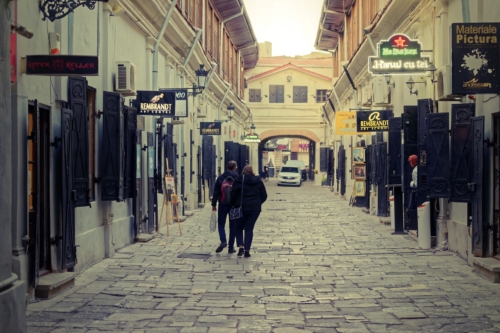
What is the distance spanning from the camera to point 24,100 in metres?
8.11

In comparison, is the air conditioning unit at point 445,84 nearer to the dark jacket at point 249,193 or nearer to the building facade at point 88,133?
the dark jacket at point 249,193

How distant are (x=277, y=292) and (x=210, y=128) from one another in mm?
16491

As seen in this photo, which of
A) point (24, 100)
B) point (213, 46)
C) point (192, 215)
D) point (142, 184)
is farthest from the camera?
point (213, 46)

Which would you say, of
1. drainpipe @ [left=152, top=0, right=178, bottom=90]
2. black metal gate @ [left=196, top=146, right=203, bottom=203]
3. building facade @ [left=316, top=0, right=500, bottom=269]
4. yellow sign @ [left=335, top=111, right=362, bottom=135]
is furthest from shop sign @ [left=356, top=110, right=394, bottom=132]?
black metal gate @ [left=196, top=146, right=203, bottom=203]

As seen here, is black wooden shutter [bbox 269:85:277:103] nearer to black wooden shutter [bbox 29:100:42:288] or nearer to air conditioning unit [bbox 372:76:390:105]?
air conditioning unit [bbox 372:76:390:105]

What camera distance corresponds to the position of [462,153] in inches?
429

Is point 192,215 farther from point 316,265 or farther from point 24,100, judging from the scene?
point 24,100

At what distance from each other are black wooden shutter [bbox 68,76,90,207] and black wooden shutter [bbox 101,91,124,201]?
1729mm

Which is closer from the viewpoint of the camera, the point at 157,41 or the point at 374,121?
the point at 157,41

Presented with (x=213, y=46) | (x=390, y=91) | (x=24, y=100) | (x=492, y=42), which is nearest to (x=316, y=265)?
(x=492, y=42)

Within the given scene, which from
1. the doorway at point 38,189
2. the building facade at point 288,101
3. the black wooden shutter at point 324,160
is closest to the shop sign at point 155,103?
the doorway at point 38,189

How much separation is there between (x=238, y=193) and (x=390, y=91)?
27.0 feet

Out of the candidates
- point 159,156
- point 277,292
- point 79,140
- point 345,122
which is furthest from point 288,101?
point 277,292

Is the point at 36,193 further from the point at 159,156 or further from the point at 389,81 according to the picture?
the point at 389,81
